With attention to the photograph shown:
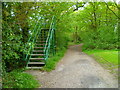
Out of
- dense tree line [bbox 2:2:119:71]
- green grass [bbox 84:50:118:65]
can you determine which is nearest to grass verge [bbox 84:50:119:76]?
green grass [bbox 84:50:118:65]

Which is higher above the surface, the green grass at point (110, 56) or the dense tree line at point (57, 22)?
the dense tree line at point (57, 22)

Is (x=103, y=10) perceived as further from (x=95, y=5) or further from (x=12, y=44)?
(x=12, y=44)

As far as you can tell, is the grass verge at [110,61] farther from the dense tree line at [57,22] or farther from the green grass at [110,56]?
the dense tree line at [57,22]

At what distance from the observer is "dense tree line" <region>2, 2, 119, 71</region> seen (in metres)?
3.35

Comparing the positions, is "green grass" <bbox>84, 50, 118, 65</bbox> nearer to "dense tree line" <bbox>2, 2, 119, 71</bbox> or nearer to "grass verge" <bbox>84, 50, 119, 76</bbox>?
"grass verge" <bbox>84, 50, 119, 76</bbox>

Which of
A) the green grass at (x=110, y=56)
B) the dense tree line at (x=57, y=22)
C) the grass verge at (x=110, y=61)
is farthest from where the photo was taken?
the green grass at (x=110, y=56)

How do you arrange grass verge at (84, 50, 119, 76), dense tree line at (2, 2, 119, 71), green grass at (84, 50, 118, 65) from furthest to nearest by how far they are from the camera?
green grass at (84, 50, 118, 65)
grass verge at (84, 50, 119, 76)
dense tree line at (2, 2, 119, 71)

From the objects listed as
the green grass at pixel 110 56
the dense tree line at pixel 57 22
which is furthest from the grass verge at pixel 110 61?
the dense tree line at pixel 57 22

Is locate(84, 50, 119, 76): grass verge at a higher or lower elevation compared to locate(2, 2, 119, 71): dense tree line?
lower

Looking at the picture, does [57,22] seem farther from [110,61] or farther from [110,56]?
[110,61]

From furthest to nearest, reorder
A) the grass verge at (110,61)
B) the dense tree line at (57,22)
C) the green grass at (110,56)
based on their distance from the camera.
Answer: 1. the green grass at (110,56)
2. the grass verge at (110,61)
3. the dense tree line at (57,22)

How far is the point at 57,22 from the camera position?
9992mm

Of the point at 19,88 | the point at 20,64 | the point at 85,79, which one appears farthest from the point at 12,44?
the point at 85,79

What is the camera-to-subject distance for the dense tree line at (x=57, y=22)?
11.0ft
